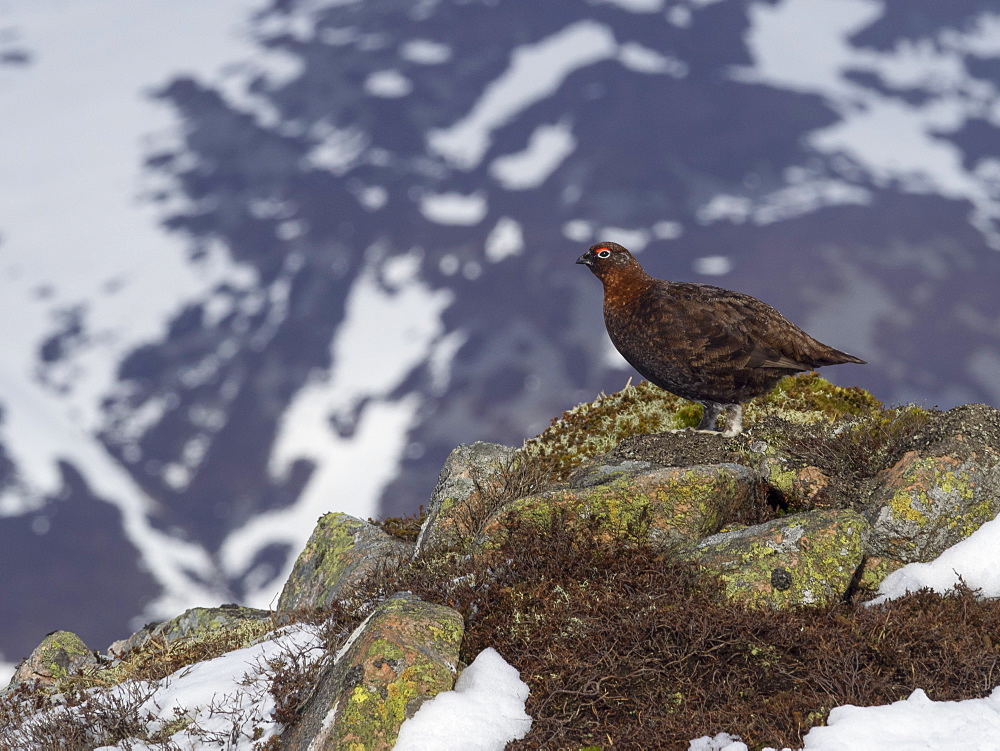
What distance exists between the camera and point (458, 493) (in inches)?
371

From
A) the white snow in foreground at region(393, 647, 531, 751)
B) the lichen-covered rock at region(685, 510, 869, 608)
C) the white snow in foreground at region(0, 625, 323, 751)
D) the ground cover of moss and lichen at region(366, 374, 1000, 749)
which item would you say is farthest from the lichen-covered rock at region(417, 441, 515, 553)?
the lichen-covered rock at region(685, 510, 869, 608)

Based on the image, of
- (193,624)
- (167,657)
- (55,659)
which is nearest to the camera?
(167,657)

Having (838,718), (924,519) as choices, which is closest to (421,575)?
(838,718)

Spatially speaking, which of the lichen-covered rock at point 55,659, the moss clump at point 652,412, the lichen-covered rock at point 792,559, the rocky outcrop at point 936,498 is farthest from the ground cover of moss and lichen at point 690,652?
the lichen-covered rock at point 55,659

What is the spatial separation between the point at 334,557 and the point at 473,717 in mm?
5084

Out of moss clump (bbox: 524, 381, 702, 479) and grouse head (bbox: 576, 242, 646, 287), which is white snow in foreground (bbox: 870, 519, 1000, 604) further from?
moss clump (bbox: 524, 381, 702, 479)

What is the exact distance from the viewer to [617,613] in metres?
5.98

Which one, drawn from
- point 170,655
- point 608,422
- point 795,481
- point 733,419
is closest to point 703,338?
point 733,419

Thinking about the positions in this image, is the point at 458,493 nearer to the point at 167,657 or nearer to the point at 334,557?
the point at 334,557

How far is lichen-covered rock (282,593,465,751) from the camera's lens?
5266 mm

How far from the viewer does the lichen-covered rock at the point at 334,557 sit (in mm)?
9453

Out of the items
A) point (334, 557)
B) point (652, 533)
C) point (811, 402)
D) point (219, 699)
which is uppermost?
point (652, 533)

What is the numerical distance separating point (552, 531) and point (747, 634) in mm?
1973

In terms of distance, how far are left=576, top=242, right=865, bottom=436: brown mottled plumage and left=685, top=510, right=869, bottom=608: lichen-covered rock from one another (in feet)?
10.6
